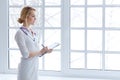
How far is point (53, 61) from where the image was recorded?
3.53 meters

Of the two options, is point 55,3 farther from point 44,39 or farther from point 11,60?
point 11,60

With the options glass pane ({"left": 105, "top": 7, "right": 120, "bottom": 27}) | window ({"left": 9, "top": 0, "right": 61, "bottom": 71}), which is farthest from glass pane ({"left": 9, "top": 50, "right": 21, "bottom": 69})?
glass pane ({"left": 105, "top": 7, "right": 120, "bottom": 27})

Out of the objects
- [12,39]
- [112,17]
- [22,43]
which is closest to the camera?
[22,43]

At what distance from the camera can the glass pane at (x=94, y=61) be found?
3.41 meters

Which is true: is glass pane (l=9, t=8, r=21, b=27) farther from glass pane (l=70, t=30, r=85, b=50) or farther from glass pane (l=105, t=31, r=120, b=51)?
glass pane (l=105, t=31, r=120, b=51)

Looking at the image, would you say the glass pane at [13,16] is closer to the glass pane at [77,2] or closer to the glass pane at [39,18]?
the glass pane at [39,18]

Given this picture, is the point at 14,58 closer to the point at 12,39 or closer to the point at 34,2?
the point at 12,39

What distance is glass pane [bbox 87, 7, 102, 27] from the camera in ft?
11.1

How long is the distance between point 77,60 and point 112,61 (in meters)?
0.39

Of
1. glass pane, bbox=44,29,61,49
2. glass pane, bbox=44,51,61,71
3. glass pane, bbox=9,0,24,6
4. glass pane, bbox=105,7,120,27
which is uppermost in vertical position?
glass pane, bbox=9,0,24,6

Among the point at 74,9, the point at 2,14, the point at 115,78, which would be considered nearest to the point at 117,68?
the point at 115,78

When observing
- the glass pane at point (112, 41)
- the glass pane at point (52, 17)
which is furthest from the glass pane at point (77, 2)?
the glass pane at point (112, 41)

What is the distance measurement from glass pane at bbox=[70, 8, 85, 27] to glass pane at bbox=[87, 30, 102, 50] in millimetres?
137

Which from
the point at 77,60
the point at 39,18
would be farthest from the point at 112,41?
the point at 39,18
